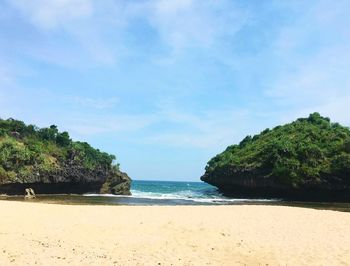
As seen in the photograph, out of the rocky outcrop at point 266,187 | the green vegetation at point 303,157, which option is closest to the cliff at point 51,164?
the rocky outcrop at point 266,187

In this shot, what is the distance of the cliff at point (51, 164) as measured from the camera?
5653cm

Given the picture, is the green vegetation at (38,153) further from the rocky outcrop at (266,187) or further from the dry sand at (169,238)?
the dry sand at (169,238)

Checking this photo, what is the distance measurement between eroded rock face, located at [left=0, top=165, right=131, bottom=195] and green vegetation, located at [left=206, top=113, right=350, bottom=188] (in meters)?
17.3

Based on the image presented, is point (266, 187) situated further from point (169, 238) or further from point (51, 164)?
point (169, 238)

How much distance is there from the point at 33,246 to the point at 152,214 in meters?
11.0

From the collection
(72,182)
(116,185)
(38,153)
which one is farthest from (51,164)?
(116,185)

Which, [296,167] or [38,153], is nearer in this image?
[296,167]

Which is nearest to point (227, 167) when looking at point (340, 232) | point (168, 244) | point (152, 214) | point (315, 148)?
point (315, 148)

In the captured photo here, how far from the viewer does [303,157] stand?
55125 millimetres

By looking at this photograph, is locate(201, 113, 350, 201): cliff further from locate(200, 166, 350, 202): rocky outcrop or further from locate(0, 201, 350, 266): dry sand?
locate(0, 201, 350, 266): dry sand

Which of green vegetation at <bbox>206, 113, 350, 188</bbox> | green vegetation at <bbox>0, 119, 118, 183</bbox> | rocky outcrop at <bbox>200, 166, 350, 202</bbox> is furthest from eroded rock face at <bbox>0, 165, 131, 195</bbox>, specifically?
green vegetation at <bbox>206, 113, 350, 188</bbox>

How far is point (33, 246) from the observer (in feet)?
49.9

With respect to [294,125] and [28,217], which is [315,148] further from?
[28,217]

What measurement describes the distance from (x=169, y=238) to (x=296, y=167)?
38626 mm
